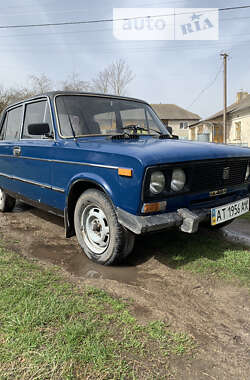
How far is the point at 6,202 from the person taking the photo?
5172mm

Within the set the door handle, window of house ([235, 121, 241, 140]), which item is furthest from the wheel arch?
window of house ([235, 121, 241, 140])

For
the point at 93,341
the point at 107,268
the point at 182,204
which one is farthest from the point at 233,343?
the point at 107,268

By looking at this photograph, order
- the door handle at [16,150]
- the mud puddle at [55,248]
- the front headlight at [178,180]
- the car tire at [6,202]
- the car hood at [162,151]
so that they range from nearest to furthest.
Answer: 1. the car hood at [162,151]
2. the front headlight at [178,180]
3. the mud puddle at [55,248]
4. the door handle at [16,150]
5. the car tire at [6,202]

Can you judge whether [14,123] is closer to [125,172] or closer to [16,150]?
[16,150]

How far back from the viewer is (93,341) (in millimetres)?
1717

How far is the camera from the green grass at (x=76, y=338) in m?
1.52

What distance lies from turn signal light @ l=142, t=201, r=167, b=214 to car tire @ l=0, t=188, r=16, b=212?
3.65 metres

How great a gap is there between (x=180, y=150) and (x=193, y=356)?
1.61m

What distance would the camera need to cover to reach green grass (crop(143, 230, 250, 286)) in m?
2.74

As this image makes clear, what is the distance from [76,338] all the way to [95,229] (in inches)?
Answer: 51.4

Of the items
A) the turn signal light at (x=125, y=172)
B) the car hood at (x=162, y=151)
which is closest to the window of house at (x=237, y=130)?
the car hood at (x=162, y=151)

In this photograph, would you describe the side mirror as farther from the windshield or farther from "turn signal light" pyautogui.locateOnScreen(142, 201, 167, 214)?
"turn signal light" pyautogui.locateOnScreen(142, 201, 167, 214)

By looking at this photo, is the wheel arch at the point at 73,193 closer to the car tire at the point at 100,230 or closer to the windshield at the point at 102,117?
the car tire at the point at 100,230

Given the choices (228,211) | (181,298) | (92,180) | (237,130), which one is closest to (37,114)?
(92,180)
